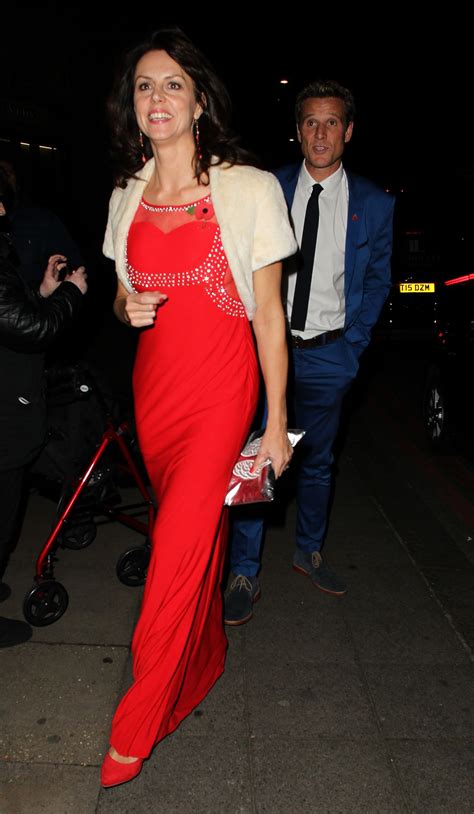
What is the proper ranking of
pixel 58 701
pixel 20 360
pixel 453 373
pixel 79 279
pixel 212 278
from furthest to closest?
pixel 453 373 → pixel 79 279 → pixel 20 360 → pixel 58 701 → pixel 212 278

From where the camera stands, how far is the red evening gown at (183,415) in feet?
6.74

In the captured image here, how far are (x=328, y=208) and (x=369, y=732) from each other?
229 centimetres

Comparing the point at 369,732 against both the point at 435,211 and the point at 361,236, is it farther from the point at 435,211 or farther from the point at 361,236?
the point at 435,211

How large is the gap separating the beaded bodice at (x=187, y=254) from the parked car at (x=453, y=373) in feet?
14.5

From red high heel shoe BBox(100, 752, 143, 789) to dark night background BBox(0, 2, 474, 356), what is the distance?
2361 millimetres

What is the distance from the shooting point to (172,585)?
2.08 metres

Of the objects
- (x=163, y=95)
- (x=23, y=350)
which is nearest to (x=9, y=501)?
(x=23, y=350)

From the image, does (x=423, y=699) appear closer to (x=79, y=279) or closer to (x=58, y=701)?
(x=58, y=701)

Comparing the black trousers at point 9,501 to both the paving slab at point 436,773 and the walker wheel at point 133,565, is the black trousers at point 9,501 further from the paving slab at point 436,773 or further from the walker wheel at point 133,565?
the paving slab at point 436,773

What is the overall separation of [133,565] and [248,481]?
1.49 metres

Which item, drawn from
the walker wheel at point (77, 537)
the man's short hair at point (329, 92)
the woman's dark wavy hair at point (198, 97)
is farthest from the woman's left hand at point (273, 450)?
the walker wheel at point (77, 537)

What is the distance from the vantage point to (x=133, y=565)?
337cm

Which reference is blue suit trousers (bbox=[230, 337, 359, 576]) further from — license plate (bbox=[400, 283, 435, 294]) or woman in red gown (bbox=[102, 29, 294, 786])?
license plate (bbox=[400, 283, 435, 294])

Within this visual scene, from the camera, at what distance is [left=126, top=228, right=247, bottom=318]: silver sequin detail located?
2031 millimetres
